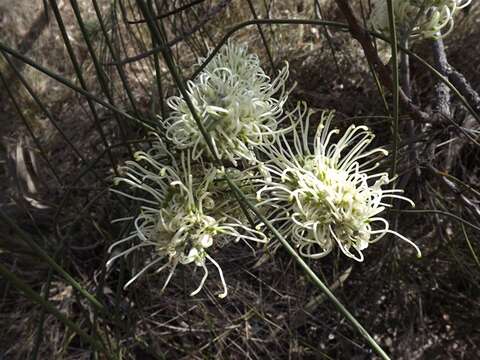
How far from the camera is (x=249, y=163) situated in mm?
473

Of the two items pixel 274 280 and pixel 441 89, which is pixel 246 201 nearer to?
pixel 441 89

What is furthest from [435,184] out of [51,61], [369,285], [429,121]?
[51,61]

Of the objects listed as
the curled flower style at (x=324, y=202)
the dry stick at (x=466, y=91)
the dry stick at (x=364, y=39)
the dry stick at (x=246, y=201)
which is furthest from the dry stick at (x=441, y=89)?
the dry stick at (x=246, y=201)

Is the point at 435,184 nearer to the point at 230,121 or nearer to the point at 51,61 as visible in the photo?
the point at 230,121

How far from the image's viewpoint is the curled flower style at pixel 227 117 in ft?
1.45

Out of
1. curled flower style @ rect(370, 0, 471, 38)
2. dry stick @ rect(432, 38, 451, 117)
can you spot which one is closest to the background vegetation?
dry stick @ rect(432, 38, 451, 117)

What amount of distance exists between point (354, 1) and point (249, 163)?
1066 millimetres

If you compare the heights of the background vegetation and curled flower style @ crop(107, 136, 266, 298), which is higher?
curled flower style @ crop(107, 136, 266, 298)

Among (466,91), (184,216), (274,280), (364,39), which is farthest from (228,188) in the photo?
(274,280)

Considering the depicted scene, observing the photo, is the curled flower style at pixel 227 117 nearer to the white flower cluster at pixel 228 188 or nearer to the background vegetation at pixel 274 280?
the white flower cluster at pixel 228 188

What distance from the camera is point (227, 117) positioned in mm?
441

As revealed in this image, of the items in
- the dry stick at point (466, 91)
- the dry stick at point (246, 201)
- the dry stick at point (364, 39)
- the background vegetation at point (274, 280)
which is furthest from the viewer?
the background vegetation at point (274, 280)

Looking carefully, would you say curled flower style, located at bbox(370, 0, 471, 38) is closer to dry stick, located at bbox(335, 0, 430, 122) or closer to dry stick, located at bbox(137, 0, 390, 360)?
dry stick, located at bbox(335, 0, 430, 122)

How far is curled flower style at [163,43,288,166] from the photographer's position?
0.44 metres
